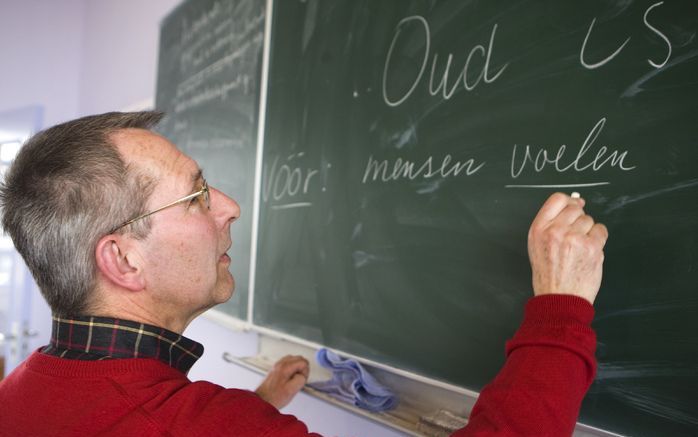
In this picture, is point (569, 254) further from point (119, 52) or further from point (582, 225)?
point (119, 52)

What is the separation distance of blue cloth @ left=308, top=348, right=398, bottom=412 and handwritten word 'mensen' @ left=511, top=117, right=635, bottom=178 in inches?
23.9

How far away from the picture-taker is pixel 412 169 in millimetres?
1280

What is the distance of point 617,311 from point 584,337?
204 mm

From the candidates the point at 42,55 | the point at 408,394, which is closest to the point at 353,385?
the point at 408,394

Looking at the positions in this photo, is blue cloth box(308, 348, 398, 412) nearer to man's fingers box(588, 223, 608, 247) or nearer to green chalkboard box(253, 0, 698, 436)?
green chalkboard box(253, 0, 698, 436)

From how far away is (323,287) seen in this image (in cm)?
153

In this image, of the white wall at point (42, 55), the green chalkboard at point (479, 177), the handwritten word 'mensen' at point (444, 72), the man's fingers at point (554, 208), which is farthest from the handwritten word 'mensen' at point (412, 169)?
the white wall at point (42, 55)

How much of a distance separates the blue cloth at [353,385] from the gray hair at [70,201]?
2.07 ft

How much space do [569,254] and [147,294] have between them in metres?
0.74

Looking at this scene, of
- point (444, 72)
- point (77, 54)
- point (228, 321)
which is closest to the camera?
point (444, 72)

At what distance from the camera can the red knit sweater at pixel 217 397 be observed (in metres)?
0.75

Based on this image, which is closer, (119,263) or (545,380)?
(545,380)

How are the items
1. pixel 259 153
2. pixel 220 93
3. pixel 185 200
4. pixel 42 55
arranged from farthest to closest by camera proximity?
pixel 42 55 < pixel 220 93 < pixel 259 153 < pixel 185 200

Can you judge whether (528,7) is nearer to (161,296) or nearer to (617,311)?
(617,311)
